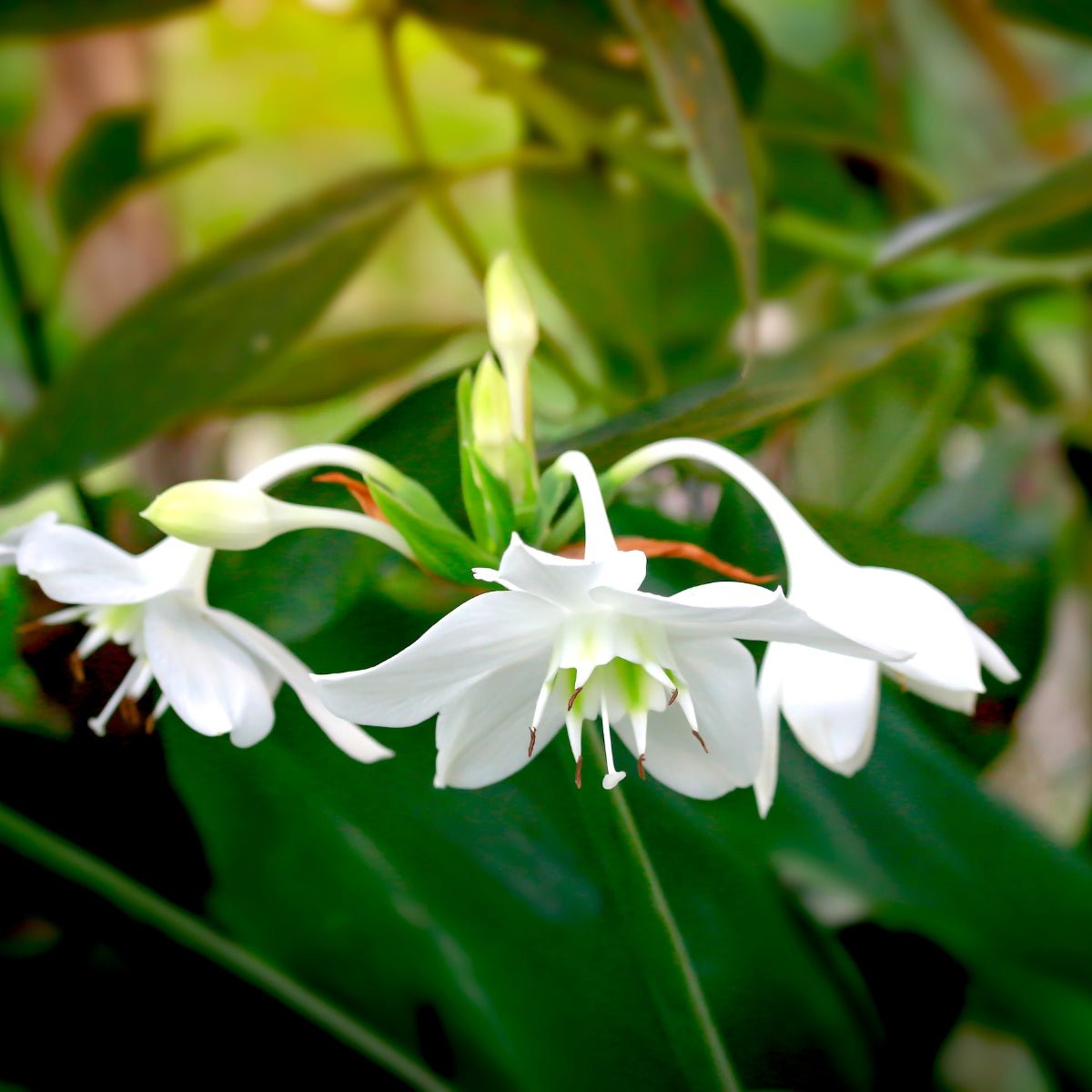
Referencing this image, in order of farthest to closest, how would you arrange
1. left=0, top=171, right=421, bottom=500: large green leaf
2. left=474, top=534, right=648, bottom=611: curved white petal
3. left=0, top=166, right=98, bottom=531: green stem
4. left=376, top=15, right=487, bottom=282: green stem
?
left=0, top=166, right=98, bottom=531: green stem → left=376, top=15, right=487, bottom=282: green stem → left=0, top=171, right=421, bottom=500: large green leaf → left=474, top=534, right=648, bottom=611: curved white petal

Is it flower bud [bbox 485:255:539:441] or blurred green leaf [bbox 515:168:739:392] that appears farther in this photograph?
blurred green leaf [bbox 515:168:739:392]

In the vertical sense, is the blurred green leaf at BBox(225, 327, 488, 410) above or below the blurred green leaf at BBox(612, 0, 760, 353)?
below

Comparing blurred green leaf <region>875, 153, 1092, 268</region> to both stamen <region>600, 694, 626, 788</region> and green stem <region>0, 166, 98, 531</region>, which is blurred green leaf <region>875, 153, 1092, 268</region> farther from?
green stem <region>0, 166, 98, 531</region>

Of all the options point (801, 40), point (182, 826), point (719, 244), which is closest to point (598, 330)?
point (719, 244)

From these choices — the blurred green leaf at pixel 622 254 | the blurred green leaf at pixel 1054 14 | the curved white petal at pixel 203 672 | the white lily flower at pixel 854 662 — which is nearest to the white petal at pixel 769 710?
the white lily flower at pixel 854 662

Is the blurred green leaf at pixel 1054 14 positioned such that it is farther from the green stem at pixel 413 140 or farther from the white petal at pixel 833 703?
the white petal at pixel 833 703

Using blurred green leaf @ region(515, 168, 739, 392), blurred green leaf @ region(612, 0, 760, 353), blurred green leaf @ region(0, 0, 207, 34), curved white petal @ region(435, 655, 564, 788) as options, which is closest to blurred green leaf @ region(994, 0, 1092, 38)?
blurred green leaf @ region(515, 168, 739, 392)
